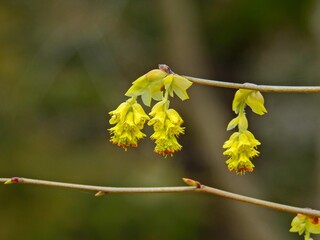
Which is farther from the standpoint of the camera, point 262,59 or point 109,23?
point 262,59

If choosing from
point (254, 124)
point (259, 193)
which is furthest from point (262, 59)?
point (259, 193)

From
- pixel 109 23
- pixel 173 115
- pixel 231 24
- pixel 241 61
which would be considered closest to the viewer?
pixel 173 115

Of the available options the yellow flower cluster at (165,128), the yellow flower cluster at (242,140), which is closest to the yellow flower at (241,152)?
the yellow flower cluster at (242,140)

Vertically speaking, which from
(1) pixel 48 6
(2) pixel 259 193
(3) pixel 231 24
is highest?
(1) pixel 48 6

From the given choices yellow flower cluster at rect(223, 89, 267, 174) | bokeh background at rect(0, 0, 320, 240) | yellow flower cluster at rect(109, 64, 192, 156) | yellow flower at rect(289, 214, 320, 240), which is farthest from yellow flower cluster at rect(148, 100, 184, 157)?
bokeh background at rect(0, 0, 320, 240)

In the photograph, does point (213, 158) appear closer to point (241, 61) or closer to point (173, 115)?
point (241, 61)

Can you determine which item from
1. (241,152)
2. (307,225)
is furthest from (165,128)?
(307,225)

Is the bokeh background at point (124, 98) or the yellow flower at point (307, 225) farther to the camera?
the bokeh background at point (124, 98)

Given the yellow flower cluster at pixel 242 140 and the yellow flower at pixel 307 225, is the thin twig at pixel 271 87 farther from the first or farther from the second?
the yellow flower at pixel 307 225
